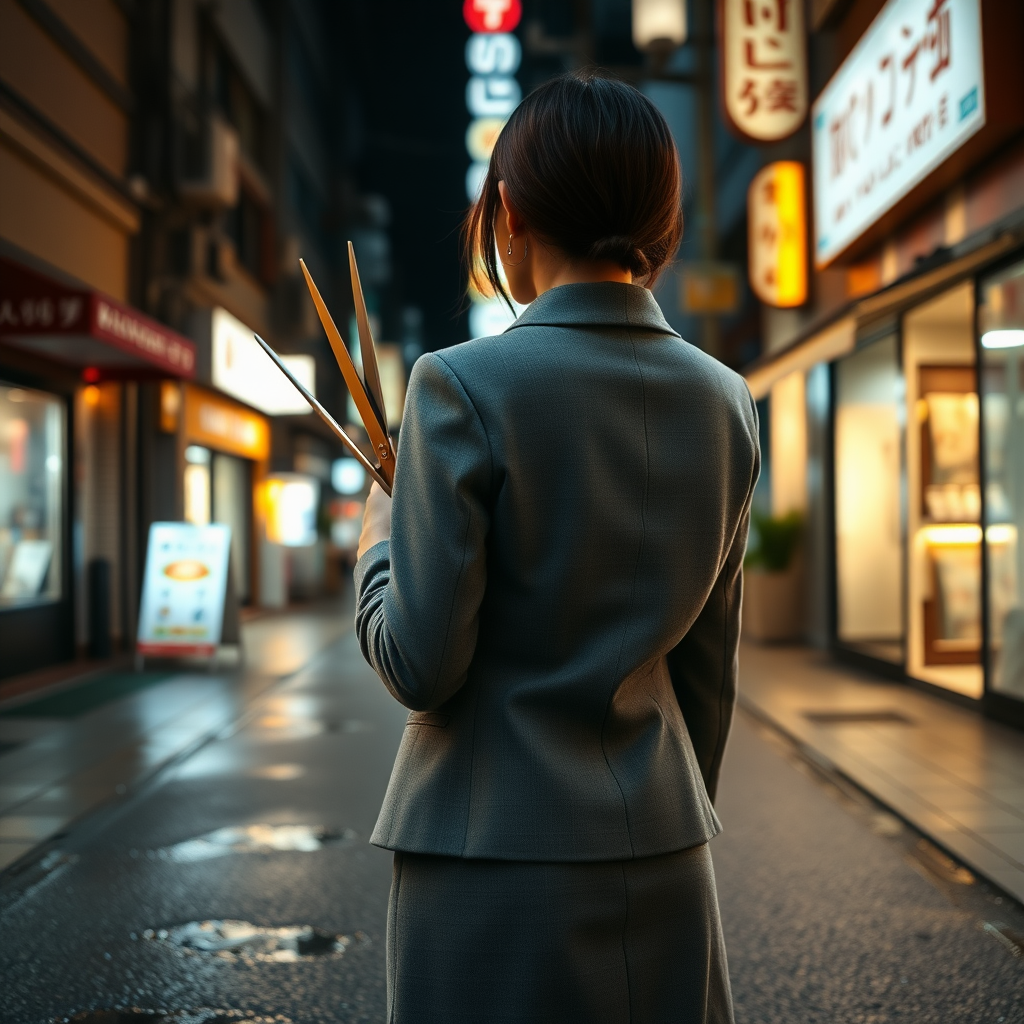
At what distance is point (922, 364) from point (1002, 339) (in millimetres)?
1972

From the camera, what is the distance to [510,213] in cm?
130

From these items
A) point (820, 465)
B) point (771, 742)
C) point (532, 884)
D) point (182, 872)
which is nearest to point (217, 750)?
point (182, 872)

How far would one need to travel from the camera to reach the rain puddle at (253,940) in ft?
12.3

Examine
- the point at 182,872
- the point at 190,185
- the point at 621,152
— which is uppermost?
the point at 190,185

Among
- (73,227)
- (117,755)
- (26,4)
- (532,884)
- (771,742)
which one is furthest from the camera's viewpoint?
(73,227)

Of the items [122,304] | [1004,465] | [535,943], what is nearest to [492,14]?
[122,304]

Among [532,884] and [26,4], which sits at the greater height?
[26,4]

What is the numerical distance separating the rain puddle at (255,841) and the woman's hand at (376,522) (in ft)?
13.1

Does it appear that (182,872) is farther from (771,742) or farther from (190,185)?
(190,185)

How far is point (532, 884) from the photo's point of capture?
3.78 ft

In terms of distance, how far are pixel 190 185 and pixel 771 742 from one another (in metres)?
9.67

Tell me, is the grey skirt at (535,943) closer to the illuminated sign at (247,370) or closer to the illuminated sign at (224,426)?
the illuminated sign at (247,370)

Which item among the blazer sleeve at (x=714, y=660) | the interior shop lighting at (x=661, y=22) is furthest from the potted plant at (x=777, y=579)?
the blazer sleeve at (x=714, y=660)

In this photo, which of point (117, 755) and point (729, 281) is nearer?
point (117, 755)
